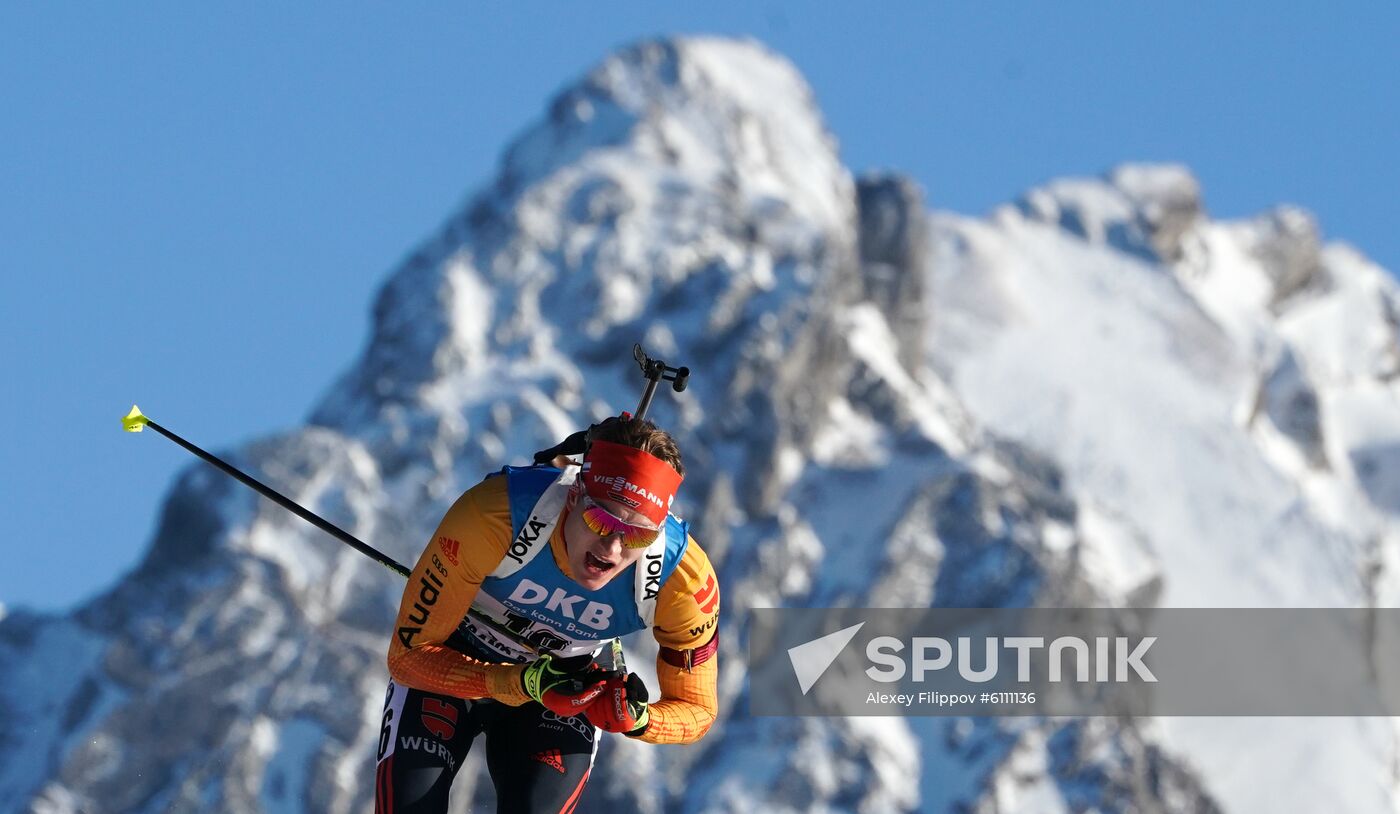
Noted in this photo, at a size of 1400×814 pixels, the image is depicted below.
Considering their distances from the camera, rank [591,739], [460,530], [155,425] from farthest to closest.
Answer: [155,425] → [591,739] → [460,530]

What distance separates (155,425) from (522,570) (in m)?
4.09

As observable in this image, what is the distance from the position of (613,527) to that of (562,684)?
1.04 m

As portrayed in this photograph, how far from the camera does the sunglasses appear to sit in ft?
47.5

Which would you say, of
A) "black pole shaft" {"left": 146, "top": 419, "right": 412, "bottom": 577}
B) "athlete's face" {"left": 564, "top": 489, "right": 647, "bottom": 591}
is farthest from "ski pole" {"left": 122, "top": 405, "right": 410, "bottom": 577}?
"athlete's face" {"left": 564, "top": 489, "right": 647, "bottom": 591}

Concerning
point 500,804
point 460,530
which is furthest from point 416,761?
point 460,530

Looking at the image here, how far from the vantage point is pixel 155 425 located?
17.7m

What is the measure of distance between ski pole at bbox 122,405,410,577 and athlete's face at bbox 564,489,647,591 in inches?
73.5

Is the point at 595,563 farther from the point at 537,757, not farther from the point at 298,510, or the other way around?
the point at 298,510

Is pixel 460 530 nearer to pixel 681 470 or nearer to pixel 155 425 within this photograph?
pixel 681 470

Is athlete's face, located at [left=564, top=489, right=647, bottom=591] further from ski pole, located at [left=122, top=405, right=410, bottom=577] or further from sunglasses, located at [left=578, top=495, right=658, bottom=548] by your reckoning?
ski pole, located at [left=122, top=405, right=410, bottom=577]

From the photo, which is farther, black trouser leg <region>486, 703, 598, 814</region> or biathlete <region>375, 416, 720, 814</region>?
black trouser leg <region>486, 703, 598, 814</region>

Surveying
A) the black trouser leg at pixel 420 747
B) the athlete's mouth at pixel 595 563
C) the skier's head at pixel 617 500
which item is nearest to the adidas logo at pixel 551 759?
the black trouser leg at pixel 420 747

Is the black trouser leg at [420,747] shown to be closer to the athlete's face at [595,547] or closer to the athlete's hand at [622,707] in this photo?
the athlete's hand at [622,707]

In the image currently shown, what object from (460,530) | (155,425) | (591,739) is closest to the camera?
(460,530)
